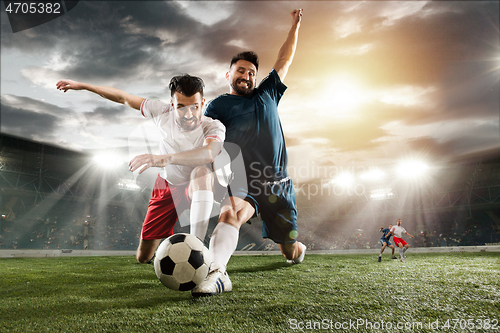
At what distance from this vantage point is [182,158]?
2.37 meters

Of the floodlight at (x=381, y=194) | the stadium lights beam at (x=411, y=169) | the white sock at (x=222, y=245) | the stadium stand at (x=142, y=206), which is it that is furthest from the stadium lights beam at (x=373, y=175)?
the white sock at (x=222, y=245)

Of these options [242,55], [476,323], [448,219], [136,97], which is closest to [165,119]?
[136,97]

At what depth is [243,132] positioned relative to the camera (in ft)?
10.3

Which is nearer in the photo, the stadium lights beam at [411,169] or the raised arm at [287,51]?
the raised arm at [287,51]

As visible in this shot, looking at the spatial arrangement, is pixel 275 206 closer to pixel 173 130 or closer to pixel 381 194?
pixel 173 130

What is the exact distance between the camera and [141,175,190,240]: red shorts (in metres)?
3.60

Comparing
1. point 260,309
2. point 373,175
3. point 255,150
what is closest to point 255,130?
point 255,150

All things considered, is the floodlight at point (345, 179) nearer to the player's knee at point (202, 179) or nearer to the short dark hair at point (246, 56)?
the short dark hair at point (246, 56)

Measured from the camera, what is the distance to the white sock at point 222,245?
2.48 metres

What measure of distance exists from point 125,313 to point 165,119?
1.96m

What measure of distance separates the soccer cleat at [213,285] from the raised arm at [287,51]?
8.39 feet

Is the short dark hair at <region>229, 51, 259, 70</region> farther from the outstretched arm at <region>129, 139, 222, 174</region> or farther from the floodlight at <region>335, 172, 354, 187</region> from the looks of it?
the floodlight at <region>335, 172, 354, 187</region>

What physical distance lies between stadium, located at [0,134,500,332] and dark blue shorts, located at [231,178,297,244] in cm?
37

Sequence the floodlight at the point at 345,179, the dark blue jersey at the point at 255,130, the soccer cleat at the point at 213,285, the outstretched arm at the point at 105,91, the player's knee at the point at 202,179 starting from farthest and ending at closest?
the floodlight at the point at 345,179 < the dark blue jersey at the point at 255,130 < the outstretched arm at the point at 105,91 < the player's knee at the point at 202,179 < the soccer cleat at the point at 213,285
